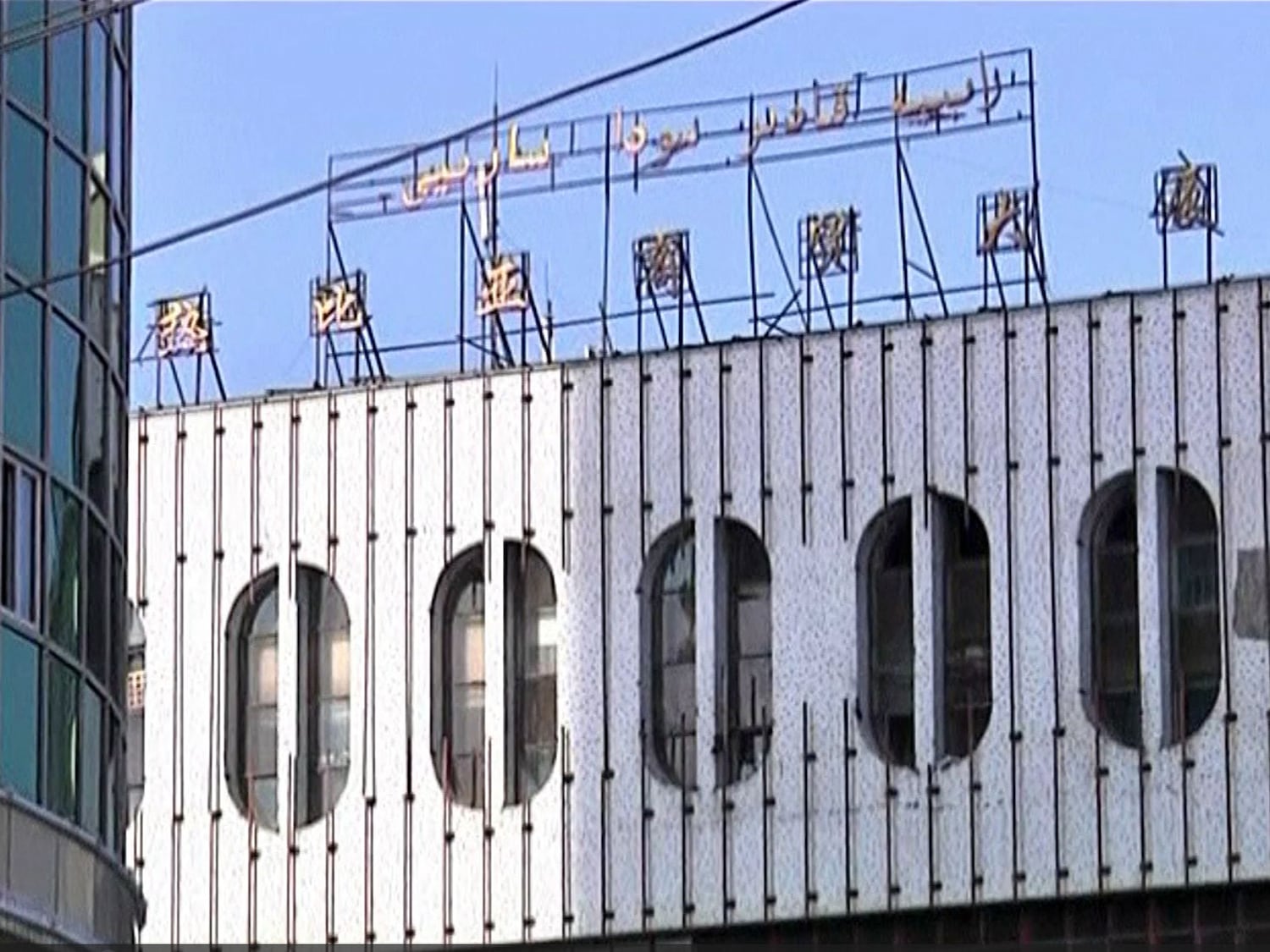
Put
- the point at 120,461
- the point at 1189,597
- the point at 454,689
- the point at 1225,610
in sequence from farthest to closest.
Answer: the point at 454,689 → the point at 1189,597 → the point at 1225,610 → the point at 120,461

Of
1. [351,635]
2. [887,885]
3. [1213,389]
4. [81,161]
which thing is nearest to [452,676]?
[351,635]

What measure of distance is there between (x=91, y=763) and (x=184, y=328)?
23726 mm

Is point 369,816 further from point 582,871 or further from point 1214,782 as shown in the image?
point 1214,782

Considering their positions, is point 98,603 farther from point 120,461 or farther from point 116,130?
point 116,130

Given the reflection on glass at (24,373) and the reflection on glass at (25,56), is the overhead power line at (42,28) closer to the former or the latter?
the reflection on glass at (25,56)

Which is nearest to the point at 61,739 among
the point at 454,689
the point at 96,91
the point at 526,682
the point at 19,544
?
the point at 19,544

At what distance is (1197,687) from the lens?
49812 millimetres

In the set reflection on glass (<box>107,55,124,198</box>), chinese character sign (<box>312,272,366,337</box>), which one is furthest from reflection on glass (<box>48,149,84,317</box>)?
chinese character sign (<box>312,272,366,337</box>)

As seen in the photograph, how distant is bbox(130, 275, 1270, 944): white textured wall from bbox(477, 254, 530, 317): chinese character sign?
1.11 meters

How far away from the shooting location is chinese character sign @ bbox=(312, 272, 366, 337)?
5528 centimetres

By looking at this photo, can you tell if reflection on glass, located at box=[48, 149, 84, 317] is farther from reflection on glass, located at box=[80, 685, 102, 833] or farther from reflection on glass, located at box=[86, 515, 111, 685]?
reflection on glass, located at box=[80, 685, 102, 833]

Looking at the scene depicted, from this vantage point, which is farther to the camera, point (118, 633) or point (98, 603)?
point (118, 633)

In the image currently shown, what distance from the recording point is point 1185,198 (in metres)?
51.1

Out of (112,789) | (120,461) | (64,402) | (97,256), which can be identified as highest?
(97,256)
